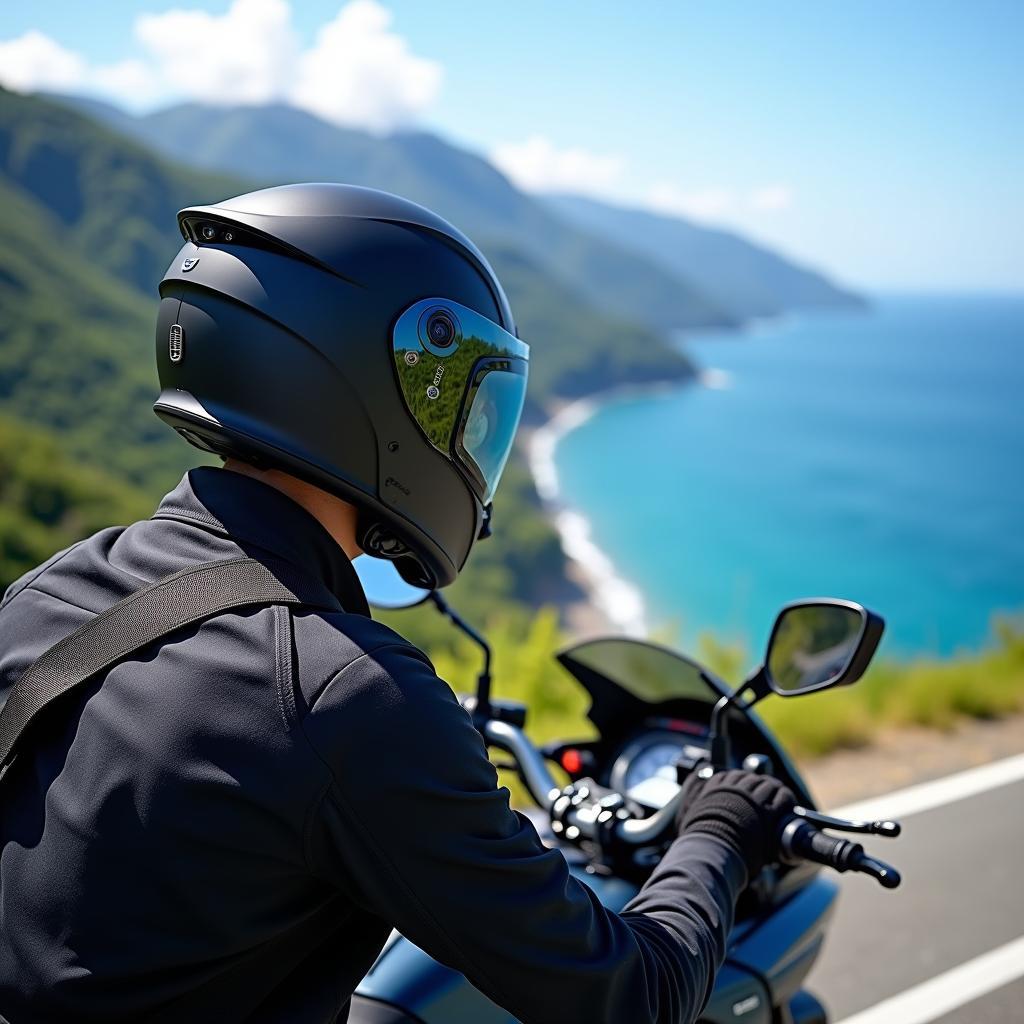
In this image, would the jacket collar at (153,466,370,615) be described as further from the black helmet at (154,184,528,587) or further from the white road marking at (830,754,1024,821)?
the white road marking at (830,754,1024,821)

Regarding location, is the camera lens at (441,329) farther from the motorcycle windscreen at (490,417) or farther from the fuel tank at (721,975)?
the fuel tank at (721,975)

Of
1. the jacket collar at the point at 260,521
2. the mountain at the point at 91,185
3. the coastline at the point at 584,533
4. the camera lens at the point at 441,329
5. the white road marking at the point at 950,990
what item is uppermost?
the mountain at the point at 91,185

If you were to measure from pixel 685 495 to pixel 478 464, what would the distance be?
110m

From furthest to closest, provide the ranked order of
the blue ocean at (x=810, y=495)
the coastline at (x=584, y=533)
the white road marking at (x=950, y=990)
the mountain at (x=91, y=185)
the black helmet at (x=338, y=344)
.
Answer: the mountain at (x=91, y=185) < the blue ocean at (x=810, y=495) < the coastline at (x=584, y=533) < the white road marking at (x=950, y=990) < the black helmet at (x=338, y=344)

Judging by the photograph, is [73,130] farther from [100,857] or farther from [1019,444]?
[100,857]

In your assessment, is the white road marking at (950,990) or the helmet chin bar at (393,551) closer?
the helmet chin bar at (393,551)

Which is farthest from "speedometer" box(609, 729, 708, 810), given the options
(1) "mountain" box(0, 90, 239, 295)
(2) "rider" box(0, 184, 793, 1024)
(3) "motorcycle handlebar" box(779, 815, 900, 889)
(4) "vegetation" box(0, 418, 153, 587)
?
(1) "mountain" box(0, 90, 239, 295)

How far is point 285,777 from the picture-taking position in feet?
4.00

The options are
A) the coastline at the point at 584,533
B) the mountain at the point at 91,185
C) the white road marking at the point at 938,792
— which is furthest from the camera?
the mountain at the point at 91,185

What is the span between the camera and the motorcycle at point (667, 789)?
178 centimetres

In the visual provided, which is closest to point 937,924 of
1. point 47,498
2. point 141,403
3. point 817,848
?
point 817,848

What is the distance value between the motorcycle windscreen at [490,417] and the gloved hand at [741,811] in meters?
0.62

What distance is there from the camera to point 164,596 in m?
1.32

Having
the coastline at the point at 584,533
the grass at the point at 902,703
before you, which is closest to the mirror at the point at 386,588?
the grass at the point at 902,703
